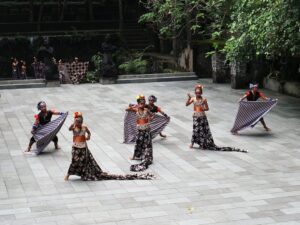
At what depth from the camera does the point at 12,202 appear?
10.9 m

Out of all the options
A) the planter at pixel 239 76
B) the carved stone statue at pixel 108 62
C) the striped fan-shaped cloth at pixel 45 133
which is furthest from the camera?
the carved stone statue at pixel 108 62

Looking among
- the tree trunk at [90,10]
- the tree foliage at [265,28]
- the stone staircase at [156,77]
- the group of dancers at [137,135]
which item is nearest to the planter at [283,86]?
the tree foliage at [265,28]

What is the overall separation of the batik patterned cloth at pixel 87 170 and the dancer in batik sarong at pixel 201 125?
2666 mm

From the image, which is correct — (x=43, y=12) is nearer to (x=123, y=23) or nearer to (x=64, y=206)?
(x=123, y=23)

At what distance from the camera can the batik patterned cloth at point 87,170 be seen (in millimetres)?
12125

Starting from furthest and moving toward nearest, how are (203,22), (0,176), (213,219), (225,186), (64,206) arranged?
(203,22) → (0,176) → (225,186) → (64,206) → (213,219)

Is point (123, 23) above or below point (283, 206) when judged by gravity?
above

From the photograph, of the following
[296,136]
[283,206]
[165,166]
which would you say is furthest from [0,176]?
[296,136]

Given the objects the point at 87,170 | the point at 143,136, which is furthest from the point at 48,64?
the point at 87,170

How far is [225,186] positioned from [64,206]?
341cm

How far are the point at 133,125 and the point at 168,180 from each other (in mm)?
3647

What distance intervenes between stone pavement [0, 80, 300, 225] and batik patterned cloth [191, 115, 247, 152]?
321 mm

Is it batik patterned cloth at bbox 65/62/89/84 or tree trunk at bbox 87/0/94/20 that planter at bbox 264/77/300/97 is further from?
tree trunk at bbox 87/0/94/20

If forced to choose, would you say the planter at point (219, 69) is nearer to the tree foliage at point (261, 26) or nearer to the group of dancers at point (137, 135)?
the tree foliage at point (261, 26)
